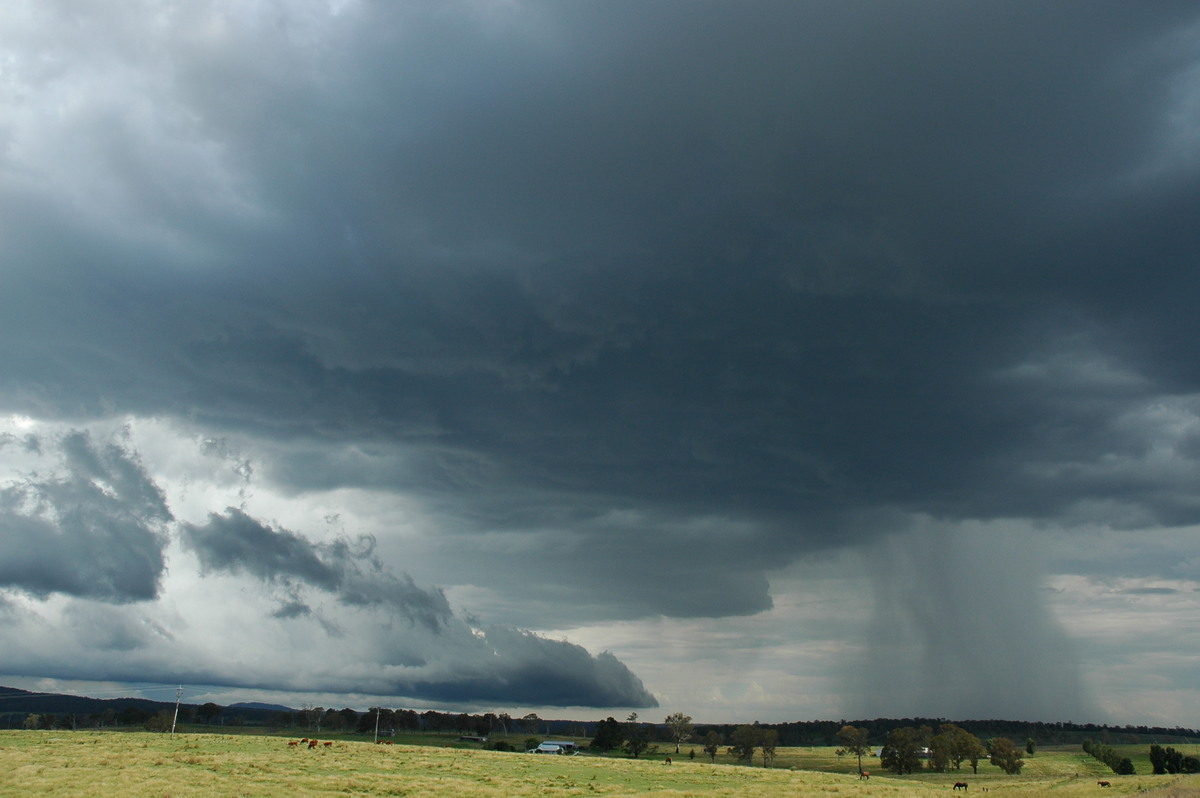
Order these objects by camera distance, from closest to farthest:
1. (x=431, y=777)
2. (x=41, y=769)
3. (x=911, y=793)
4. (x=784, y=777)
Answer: (x=41, y=769) < (x=431, y=777) < (x=911, y=793) < (x=784, y=777)

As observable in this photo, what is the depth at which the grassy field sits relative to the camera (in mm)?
85500

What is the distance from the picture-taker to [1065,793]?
124m

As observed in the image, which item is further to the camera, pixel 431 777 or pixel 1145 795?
pixel 1145 795

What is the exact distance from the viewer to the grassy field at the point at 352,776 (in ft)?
281

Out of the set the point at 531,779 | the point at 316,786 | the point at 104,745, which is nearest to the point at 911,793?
the point at 531,779

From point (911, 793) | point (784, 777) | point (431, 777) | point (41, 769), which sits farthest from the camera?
point (784, 777)

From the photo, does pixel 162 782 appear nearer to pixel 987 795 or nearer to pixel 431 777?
pixel 431 777

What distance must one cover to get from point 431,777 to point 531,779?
14211 mm

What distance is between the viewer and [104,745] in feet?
460

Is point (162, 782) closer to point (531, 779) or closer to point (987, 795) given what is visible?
point (531, 779)

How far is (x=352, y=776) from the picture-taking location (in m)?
101

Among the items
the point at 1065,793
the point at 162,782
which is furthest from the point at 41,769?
the point at 1065,793

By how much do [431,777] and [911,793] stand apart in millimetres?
70969

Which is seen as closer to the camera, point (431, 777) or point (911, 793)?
point (431, 777)
